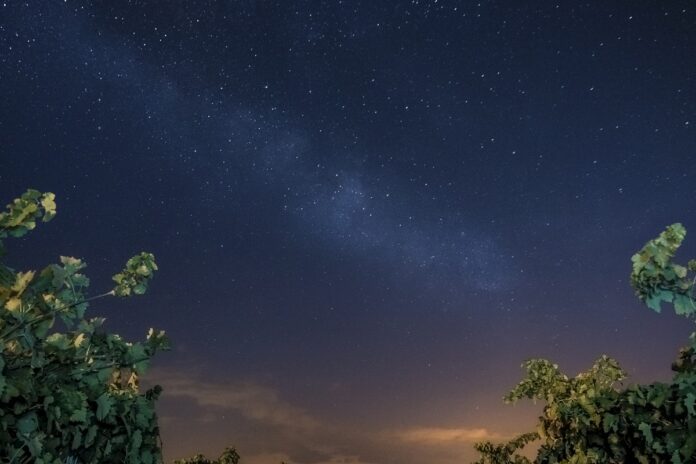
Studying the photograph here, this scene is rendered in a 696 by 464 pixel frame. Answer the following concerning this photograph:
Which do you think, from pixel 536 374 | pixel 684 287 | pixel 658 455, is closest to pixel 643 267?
pixel 684 287

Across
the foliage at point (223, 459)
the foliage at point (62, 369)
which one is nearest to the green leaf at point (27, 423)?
the foliage at point (62, 369)

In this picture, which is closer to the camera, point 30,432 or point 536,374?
point 30,432

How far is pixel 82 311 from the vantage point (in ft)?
16.3

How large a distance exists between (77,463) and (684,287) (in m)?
6.46

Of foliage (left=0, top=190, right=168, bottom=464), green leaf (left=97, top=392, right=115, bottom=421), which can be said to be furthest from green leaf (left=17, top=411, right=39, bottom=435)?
green leaf (left=97, top=392, right=115, bottom=421)

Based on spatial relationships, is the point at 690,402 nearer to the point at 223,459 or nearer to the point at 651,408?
the point at 651,408

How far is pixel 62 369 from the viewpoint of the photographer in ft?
16.1

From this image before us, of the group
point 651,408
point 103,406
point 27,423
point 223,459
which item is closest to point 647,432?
point 651,408

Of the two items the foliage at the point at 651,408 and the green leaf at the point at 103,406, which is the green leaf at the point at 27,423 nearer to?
the green leaf at the point at 103,406

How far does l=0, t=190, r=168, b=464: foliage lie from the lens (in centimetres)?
436

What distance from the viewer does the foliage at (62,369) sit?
4.36 metres

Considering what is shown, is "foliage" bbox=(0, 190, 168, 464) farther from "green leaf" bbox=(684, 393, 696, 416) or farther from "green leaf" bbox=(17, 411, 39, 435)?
"green leaf" bbox=(684, 393, 696, 416)

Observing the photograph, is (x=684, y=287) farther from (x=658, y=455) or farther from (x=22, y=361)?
(x=22, y=361)

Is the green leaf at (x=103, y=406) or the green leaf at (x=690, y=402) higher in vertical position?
the green leaf at (x=690, y=402)
